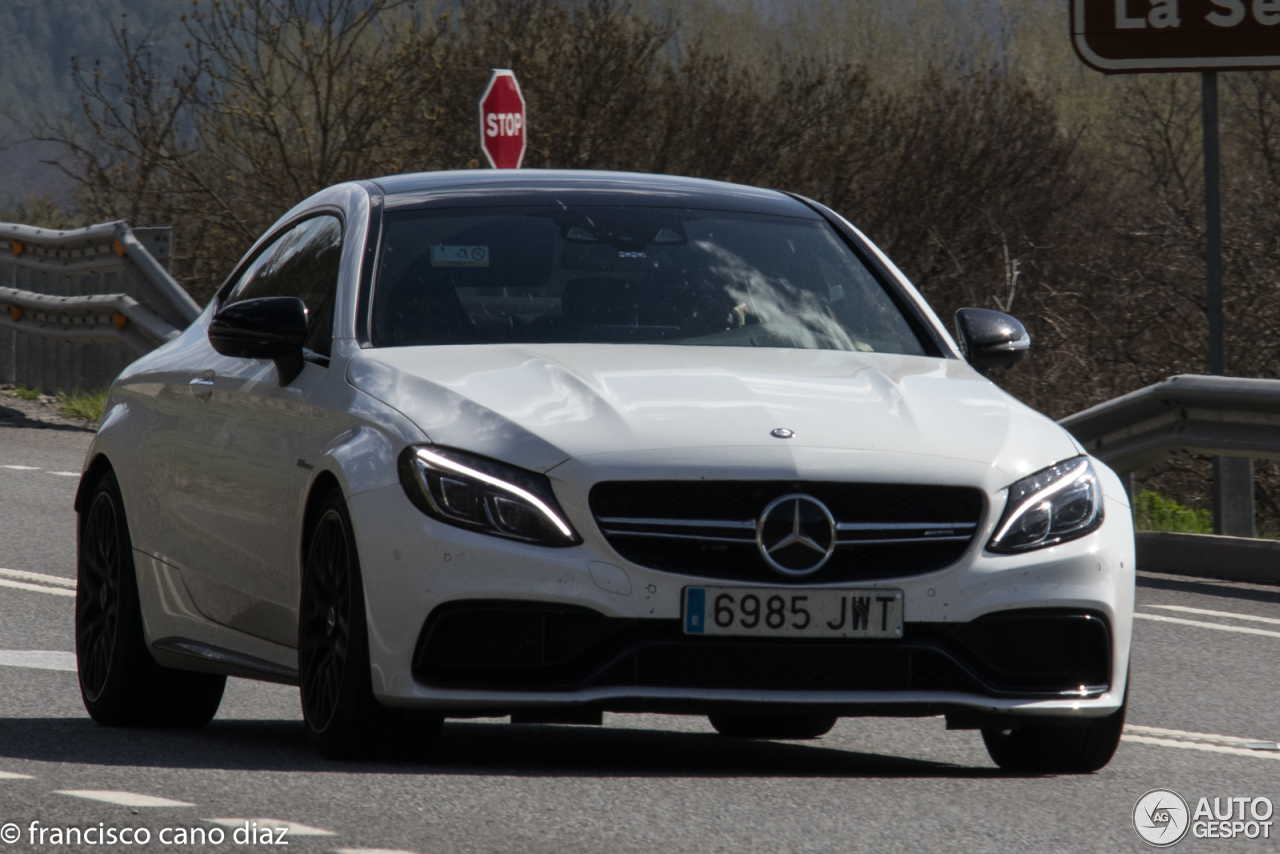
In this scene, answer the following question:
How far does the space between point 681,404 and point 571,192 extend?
4.43 feet

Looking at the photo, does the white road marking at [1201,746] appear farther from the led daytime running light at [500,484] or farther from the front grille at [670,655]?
the led daytime running light at [500,484]

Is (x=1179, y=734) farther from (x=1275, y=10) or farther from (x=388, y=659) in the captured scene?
(x=1275, y=10)

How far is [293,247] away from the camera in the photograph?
707cm

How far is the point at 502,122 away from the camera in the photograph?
17.7m

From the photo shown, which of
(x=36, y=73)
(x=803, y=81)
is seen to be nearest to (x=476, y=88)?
(x=803, y=81)

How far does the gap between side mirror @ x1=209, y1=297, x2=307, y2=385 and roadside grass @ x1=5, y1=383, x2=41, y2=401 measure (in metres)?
12.5

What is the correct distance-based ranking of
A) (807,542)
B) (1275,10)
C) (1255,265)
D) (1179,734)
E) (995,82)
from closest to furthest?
(807,542), (1179,734), (1275,10), (1255,265), (995,82)

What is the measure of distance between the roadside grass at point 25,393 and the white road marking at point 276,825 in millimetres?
13899

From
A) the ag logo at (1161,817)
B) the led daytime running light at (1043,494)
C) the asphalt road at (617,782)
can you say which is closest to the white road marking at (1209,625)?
the asphalt road at (617,782)

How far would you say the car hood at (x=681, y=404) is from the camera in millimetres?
5277

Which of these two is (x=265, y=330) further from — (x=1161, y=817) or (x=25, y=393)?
(x=25, y=393)

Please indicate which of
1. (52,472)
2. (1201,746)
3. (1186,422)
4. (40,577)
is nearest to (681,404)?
(1201,746)

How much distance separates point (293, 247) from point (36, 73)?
558ft

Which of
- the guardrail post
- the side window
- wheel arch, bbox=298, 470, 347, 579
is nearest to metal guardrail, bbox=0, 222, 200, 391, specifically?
the guardrail post
